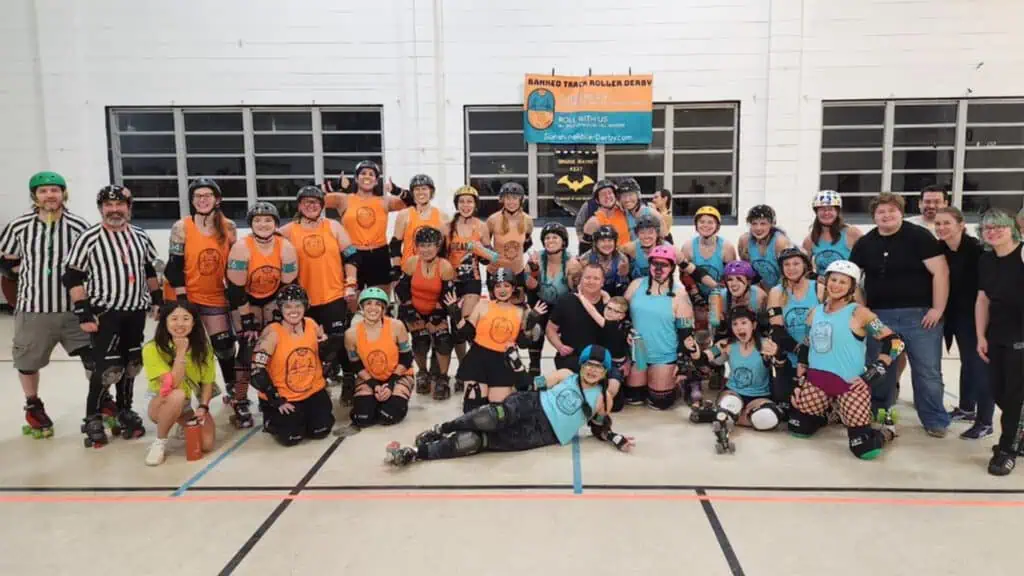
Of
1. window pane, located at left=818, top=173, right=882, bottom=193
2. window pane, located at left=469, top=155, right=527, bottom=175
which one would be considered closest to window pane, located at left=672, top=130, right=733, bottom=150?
window pane, located at left=818, top=173, right=882, bottom=193

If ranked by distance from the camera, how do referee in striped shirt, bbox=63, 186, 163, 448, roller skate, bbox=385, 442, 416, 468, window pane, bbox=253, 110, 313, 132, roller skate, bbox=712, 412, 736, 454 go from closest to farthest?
roller skate, bbox=385, 442, 416, 468
roller skate, bbox=712, 412, 736, 454
referee in striped shirt, bbox=63, 186, 163, 448
window pane, bbox=253, 110, 313, 132

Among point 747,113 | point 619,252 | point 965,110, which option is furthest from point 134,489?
point 965,110

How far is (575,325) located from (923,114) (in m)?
6.89

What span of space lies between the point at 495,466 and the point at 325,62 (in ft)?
22.2

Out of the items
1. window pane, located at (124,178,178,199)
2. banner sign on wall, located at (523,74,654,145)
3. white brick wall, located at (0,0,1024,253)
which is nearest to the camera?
white brick wall, located at (0,0,1024,253)

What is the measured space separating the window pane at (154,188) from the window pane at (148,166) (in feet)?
0.40

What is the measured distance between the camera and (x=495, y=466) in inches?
149

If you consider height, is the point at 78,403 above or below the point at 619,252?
below

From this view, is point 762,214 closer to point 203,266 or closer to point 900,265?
point 900,265

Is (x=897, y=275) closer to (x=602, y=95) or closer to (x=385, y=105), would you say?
(x=602, y=95)

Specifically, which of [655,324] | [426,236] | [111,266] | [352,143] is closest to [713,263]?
[655,324]

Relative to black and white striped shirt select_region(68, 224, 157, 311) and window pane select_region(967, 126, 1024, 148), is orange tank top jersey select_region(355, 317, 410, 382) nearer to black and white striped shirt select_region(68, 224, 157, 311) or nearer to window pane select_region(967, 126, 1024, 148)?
black and white striped shirt select_region(68, 224, 157, 311)

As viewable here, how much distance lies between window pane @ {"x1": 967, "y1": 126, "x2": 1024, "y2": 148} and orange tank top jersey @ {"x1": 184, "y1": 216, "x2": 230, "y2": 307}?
9126 millimetres

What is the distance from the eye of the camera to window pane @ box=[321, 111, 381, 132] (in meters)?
9.06
